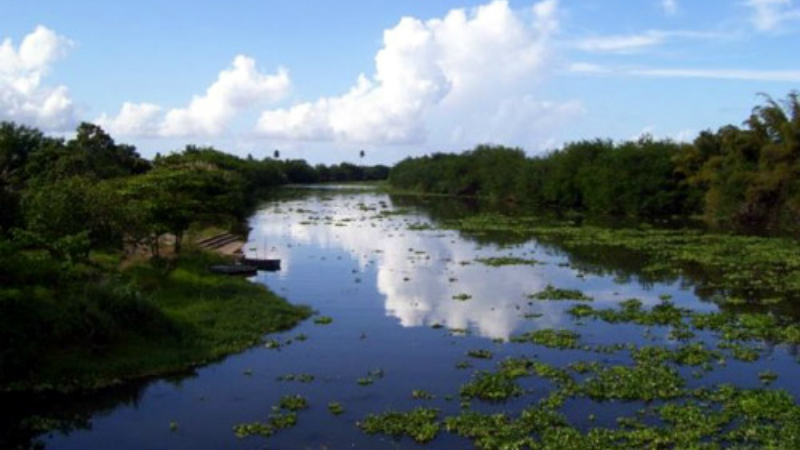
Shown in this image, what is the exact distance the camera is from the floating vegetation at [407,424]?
666 inches

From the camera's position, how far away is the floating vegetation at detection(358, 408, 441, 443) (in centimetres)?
1691

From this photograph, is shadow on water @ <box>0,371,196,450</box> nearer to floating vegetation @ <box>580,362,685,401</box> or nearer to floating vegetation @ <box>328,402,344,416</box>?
floating vegetation @ <box>328,402,344,416</box>

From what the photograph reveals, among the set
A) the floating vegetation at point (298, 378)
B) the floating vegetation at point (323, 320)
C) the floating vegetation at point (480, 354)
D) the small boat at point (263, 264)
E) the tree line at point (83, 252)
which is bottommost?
the floating vegetation at point (298, 378)

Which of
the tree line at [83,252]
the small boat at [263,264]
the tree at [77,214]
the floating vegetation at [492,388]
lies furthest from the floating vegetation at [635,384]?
the small boat at [263,264]

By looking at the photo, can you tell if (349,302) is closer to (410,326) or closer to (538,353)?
(410,326)

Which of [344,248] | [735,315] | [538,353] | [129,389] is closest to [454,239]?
[344,248]

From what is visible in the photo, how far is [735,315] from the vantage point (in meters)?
29.6

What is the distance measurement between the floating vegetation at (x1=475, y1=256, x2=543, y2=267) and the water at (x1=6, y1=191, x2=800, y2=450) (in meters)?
1.18

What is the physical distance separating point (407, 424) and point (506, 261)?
3029 cm

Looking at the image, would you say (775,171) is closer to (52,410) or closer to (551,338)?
(551,338)

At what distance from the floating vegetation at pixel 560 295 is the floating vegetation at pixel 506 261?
9.95m

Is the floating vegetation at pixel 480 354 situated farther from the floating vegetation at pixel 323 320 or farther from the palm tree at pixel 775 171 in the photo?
the palm tree at pixel 775 171

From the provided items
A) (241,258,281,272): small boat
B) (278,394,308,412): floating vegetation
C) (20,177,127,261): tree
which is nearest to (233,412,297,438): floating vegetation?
(278,394,308,412): floating vegetation

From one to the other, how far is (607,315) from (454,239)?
3176cm
